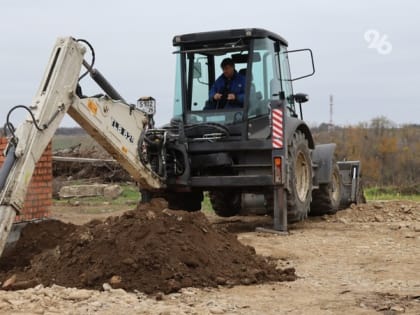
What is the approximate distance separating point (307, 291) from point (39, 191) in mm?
3928

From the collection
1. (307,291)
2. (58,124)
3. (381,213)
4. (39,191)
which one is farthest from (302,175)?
(307,291)

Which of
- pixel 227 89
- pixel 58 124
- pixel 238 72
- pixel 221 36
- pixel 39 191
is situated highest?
pixel 221 36

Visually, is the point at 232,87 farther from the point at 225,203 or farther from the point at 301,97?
the point at 225,203

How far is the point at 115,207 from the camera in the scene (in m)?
14.9

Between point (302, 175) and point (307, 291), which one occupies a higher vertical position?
point (302, 175)

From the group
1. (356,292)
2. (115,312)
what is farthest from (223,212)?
(115,312)

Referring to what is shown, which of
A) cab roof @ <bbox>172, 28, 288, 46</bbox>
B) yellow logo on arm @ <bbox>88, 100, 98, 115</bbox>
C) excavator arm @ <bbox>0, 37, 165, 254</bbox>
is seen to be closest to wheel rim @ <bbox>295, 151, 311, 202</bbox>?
cab roof @ <bbox>172, 28, 288, 46</bbox>

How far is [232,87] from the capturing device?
33.8ft

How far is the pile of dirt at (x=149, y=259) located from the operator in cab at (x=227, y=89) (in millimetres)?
3294

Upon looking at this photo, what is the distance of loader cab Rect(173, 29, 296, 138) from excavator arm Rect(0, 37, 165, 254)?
1050 mm

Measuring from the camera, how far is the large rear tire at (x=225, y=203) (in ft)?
39.3

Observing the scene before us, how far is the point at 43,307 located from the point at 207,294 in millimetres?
1321

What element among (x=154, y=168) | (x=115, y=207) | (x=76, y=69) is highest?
(x=76, y=69)

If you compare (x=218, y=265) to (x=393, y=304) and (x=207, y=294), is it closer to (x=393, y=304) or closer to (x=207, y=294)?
(x=207, y=294)
